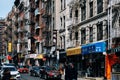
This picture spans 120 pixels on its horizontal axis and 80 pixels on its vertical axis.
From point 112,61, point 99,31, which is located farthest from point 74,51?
point 112,61

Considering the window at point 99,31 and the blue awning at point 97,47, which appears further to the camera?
the window at point 99,31

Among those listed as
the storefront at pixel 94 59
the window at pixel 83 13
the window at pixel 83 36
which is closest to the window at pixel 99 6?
the storefront at pixel 94 59

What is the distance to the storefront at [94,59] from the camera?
39719 millimetres

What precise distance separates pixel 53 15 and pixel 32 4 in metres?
22.4

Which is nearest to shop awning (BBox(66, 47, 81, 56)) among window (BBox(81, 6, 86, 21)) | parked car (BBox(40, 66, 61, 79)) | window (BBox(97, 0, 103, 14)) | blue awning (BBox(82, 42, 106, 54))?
parked car (BBox(40, 66, 61, 79))

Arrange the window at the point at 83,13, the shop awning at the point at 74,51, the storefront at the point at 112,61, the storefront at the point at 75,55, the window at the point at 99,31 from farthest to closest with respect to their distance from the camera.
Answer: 1. the window at the point at 83,13
2. the storefront at the point at 75,55
3. the shop awning at the point at 74,51
4. the window at the point at 99,31
5. the storefront at the point at 112,61

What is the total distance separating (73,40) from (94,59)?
834cm

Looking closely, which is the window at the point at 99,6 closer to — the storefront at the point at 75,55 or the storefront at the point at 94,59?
the storefront at the point at 94,59

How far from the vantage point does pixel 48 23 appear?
70188 mm

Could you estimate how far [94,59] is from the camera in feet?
146

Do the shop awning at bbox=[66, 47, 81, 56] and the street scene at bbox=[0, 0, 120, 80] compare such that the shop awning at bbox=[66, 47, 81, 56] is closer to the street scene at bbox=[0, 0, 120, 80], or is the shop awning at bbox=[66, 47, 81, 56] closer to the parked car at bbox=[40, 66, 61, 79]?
the street scene at bbox=[0, 0, 120, 80]

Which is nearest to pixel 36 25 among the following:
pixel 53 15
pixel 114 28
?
pixel 53 15

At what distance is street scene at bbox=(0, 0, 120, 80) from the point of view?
121ft

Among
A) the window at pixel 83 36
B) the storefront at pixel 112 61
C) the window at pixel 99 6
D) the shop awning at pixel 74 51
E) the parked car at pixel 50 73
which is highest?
the window at pixel 99 6
